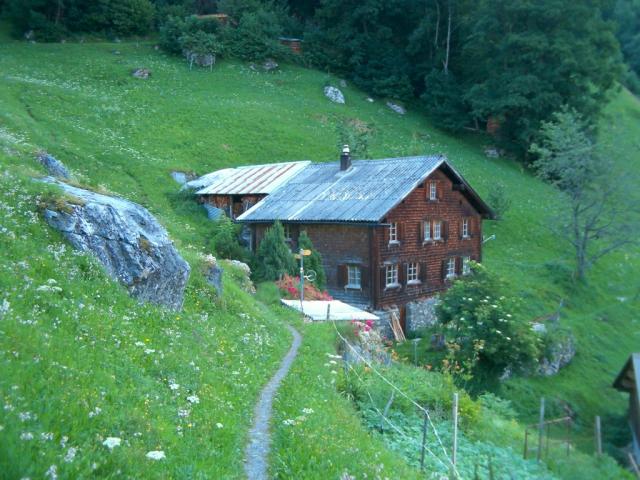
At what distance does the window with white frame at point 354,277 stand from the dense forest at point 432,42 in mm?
35971

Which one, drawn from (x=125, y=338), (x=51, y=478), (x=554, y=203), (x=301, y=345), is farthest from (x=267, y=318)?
(x=554, y=203)

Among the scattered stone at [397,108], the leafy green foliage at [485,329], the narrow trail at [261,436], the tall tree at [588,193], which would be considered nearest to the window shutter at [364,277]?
the leafy green foliage at [485,329]

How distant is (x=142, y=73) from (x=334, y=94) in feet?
62.9

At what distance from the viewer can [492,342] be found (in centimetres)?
2516

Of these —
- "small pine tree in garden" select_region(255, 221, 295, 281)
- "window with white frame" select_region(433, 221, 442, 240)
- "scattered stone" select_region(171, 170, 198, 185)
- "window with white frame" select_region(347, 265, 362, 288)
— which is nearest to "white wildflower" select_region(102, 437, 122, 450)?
"small pine tree in garden" select_region(255, 221, 295, 281)

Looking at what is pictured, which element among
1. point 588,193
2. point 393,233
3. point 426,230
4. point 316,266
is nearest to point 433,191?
point 426,230

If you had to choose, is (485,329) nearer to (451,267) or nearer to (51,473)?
(451,267)

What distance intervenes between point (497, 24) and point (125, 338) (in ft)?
204

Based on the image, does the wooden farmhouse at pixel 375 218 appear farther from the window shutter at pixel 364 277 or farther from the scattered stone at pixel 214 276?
the scattered stone at pixel 214 276

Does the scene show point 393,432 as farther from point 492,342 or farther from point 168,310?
point 492,342

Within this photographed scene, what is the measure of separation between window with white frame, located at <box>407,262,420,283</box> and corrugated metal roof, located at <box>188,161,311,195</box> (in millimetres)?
9477

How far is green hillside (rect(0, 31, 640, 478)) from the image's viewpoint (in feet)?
26.1

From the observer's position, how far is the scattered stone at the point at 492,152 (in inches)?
2509

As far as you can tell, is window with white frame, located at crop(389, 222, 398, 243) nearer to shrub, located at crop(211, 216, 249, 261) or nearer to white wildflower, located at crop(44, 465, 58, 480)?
shrub, located at crop(211, 216, 249, 261)
